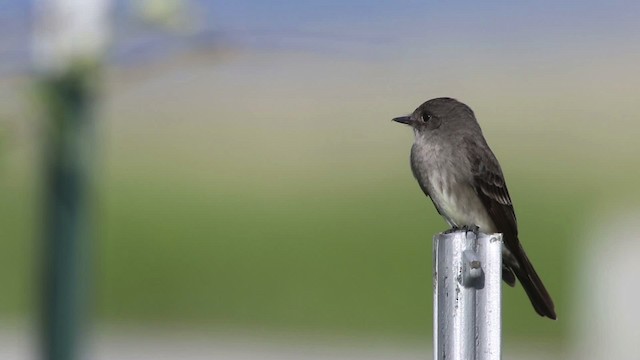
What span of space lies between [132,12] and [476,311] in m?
1.14

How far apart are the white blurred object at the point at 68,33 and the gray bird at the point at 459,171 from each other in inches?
91.5

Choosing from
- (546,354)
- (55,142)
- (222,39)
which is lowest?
(546,354)

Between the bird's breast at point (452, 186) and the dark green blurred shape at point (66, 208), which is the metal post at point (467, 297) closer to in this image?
the dark green blurred shape at point (66, 208)

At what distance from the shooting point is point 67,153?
3.33m

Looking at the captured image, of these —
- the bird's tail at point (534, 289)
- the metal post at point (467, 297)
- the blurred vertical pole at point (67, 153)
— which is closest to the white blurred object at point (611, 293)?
the bird's tail at point (534, 289)

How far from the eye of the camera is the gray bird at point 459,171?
541 cm

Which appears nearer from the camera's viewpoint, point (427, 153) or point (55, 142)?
point (55, 142)

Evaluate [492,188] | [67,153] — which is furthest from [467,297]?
[492,188]

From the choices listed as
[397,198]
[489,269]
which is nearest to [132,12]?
[489,269]

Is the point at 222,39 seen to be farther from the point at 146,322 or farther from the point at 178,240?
the point at 178,240

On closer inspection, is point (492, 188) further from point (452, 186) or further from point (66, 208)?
point (66, 208)

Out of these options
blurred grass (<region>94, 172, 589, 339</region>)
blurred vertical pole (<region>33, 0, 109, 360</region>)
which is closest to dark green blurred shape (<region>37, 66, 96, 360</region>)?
blurred vertical pole (<region>33, 0, 109, 360</region>)

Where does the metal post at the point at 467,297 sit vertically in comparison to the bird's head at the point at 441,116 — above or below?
below

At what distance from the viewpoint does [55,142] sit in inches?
130
